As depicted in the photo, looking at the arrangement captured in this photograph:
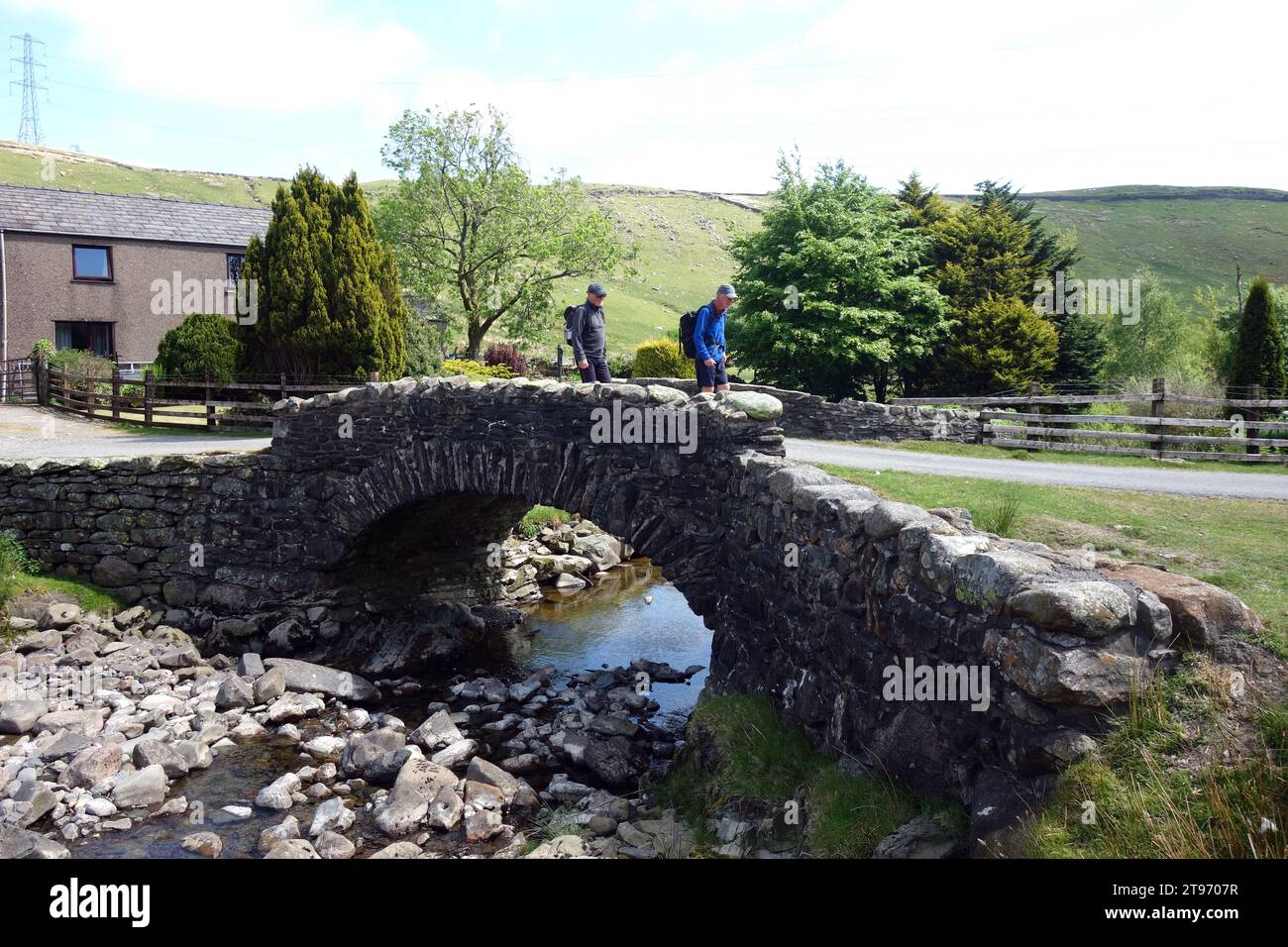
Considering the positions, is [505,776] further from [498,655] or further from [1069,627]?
[1069,627]

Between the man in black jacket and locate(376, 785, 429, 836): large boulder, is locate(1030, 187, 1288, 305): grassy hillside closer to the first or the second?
the man in black jacket

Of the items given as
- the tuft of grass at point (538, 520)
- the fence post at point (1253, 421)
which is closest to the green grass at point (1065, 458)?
the fence post at point (1253, 421)

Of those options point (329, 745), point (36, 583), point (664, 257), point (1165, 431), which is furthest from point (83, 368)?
point (664, 257)

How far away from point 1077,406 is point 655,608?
48.8 feet

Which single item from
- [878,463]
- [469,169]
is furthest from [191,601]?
[469,169]

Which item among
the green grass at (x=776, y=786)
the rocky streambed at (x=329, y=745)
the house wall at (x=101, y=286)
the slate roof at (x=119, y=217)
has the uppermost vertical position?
the slate roof at (x=119, y=217)

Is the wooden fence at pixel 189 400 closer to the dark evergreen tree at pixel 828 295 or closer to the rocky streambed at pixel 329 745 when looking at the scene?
the rocky streambed at pixel 329 745

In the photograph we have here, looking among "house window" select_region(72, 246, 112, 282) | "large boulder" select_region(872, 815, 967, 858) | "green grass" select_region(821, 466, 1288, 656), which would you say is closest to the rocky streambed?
"large boulder" select_region(872, 815, 967, 858)

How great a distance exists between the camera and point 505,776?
351 inches

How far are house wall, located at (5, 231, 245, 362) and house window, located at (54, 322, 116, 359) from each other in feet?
1.11

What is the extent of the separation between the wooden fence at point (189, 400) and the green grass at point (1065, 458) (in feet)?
37.2

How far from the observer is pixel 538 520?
18078 millimetres

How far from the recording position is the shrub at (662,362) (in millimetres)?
26641

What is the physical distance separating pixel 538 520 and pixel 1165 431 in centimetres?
1250
